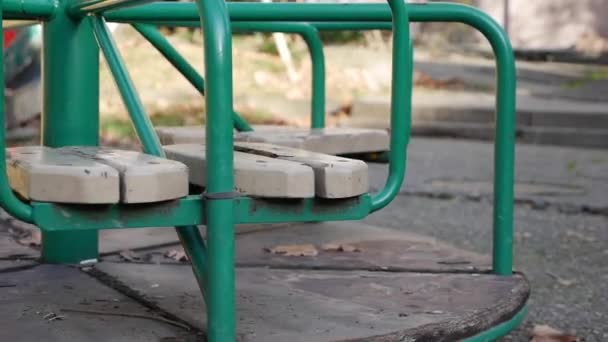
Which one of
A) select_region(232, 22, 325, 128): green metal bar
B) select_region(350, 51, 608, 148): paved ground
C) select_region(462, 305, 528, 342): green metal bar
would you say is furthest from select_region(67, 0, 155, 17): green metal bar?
select_region(350, 51, 608, 148): paved ground

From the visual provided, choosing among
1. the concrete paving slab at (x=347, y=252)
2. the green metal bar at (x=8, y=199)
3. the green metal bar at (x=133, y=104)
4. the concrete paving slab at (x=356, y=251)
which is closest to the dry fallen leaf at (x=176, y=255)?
the concrete paving slab at (x=347, y=252)

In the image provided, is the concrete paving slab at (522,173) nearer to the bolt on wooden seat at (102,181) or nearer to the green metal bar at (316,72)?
the green metal bar at (316,72)

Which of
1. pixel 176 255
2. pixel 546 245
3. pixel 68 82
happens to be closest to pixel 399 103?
pixel 68 82

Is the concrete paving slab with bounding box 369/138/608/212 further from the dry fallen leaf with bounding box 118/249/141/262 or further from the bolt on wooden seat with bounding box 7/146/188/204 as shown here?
the bolt on wooden seat with bounding box 7/146/188/204

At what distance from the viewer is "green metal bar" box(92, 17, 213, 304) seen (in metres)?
1.72

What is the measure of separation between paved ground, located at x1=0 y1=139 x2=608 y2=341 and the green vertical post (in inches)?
12.5

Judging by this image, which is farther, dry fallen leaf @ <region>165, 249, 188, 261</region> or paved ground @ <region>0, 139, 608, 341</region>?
dry fallen leaf @ <region>165, 249, 188, 261</region>

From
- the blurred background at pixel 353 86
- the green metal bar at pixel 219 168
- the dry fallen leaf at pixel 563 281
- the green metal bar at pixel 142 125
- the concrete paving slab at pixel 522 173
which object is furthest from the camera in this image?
the blurred background at pixel 353 86

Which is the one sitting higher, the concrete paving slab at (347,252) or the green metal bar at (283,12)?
the green metal bar at (283,12)

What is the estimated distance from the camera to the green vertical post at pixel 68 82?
2.26 meters

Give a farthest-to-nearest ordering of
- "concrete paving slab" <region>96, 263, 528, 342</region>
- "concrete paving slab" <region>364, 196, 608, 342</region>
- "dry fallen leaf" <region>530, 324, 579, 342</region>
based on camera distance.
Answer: "concrete paving slab" <region>364, 196, 608, 342</region> → "dry fallen leaf" <region>530, 324, 579, 342</region> → "concrete paving slab" <region>96, 263, 528, 342</region>

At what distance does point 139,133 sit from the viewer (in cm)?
188

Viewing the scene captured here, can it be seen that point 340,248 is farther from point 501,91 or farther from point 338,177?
point 338,177

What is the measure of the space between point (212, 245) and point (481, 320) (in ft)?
2.04
